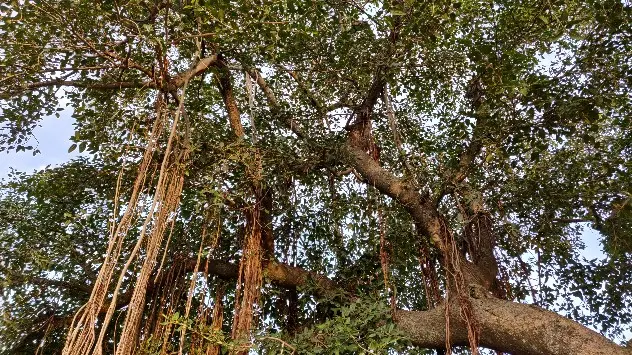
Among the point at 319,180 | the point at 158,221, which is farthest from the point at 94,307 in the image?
the point at 319,180

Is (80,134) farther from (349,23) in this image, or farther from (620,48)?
(620,48)

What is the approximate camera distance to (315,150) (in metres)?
3.90

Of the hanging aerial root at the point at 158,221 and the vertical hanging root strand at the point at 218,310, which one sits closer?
the hanging aerial root at the point at 158,221

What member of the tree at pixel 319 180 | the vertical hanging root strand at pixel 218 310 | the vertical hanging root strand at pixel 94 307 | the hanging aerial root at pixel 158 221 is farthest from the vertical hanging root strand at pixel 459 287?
the vertical hanging root strand at pixel 94 307

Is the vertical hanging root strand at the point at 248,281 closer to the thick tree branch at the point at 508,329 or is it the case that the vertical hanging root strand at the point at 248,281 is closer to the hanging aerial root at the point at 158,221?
the thick tree branch at the point at 508,329

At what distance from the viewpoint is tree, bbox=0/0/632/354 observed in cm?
280

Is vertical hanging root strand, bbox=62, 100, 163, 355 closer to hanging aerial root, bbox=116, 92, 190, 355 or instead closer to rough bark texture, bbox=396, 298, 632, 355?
hanging aerial root, bbox=116, 92, 190, 355

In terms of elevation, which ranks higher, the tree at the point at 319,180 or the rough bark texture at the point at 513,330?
the tree at the point at 319,180

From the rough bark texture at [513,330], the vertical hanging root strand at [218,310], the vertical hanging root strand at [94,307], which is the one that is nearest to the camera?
the vertical hanging root strand at [94,307]

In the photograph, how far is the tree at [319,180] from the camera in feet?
9.18

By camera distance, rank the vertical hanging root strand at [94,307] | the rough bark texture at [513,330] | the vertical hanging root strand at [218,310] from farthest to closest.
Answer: the vertical hanging root strand at [218,310] < the rough bark texture at [513,330] < the vertical hanging root strand at [94,307]

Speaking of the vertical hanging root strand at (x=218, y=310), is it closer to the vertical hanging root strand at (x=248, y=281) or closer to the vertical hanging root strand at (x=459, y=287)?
the vertical hanging root strand at (x=248, y=281)

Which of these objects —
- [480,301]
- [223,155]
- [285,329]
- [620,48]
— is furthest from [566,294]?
[223,155]

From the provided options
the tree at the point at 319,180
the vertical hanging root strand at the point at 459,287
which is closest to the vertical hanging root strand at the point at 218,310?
the tree at the point at 319,180
